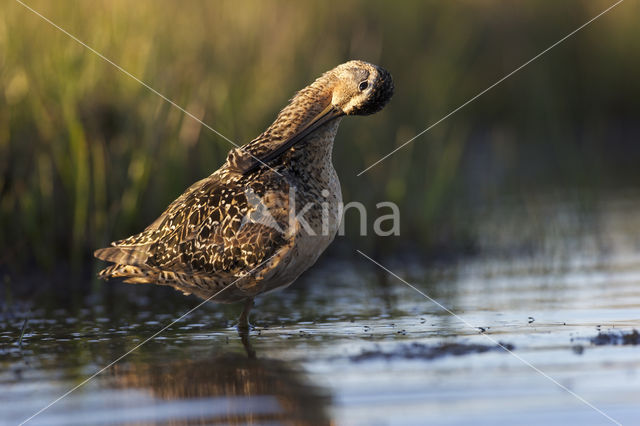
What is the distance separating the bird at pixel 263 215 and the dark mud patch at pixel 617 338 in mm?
1733

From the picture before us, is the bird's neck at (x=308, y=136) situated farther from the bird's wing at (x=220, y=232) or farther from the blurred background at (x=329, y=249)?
the blurred background at (x=329, y=249)

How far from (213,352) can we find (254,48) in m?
5.10

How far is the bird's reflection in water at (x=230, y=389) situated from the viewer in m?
4.44

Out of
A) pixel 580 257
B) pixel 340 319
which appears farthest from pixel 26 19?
pixel 580 257

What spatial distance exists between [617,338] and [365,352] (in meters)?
1.37

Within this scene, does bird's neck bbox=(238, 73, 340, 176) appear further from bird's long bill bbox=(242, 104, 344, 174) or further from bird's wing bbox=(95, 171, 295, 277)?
bird's wing bbox=(95, 171, 295, 277)

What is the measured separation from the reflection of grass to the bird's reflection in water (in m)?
2.76

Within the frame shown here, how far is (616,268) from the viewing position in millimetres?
7793

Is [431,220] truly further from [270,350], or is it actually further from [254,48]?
[270,350]

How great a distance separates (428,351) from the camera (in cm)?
545

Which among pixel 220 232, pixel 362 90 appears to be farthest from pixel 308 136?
pixel 220 232
